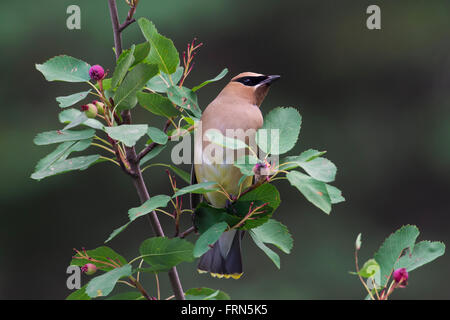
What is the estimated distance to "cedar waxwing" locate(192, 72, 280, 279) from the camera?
1.98 metres

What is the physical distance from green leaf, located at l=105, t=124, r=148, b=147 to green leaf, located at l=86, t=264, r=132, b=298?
32 cm

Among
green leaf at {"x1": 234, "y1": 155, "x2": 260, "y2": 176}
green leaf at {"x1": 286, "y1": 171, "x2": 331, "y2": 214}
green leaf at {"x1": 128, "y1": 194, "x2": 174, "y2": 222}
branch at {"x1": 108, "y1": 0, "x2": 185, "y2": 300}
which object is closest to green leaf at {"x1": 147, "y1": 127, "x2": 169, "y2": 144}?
branch at {"x1": 108, "y1": 0, "x2": 185, "y2": 300}

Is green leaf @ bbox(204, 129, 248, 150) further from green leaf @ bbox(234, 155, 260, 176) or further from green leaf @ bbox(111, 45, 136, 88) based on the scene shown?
green leaf @ bbox(111, 45, 136, 88)

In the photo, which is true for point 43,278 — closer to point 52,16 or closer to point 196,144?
point 52,16

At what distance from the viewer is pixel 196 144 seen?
2.04 meters

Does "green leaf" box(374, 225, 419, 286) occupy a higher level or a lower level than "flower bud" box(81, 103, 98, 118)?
lower

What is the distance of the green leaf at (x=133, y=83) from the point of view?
1632 millimetres

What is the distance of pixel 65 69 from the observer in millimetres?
1742

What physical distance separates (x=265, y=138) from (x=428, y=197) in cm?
481

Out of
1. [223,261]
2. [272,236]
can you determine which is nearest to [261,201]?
[272,236]

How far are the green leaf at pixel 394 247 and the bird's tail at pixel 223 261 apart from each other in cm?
66

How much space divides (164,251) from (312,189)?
419 mm

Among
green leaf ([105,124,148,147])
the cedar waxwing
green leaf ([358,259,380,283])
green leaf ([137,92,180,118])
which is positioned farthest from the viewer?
the cedar waxwing

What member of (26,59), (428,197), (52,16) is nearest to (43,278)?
(26,59)
